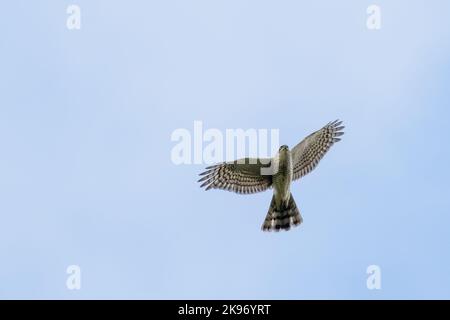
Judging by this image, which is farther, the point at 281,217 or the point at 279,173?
the point at 281,217

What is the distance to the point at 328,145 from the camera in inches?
843

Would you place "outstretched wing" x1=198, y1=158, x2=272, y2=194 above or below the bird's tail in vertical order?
above

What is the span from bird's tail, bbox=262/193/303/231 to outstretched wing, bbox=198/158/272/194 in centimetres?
57

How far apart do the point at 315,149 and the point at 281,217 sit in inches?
72.8

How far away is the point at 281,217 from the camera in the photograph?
70.1ft

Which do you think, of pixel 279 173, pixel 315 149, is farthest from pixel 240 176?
pixel 315 149

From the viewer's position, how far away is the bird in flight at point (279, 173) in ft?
67.6

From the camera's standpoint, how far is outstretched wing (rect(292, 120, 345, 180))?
2123 centimetres

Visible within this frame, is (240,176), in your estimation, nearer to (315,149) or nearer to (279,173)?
(279,173)

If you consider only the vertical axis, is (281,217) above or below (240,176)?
below
